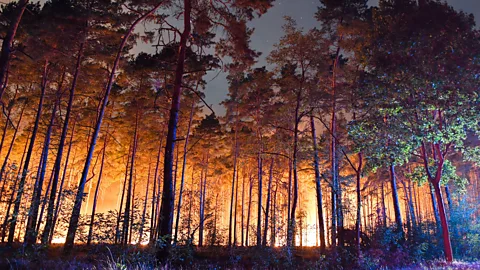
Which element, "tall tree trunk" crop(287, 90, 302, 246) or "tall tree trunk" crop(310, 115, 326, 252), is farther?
"tall tree trunk" crop(310, 115, 326, 252)

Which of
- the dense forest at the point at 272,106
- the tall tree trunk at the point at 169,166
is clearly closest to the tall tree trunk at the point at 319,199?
the dense forest at the point at 272,106

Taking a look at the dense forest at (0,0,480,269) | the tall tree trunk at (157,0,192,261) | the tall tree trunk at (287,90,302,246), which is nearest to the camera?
the tall tree trunk at (157,0,192,261)

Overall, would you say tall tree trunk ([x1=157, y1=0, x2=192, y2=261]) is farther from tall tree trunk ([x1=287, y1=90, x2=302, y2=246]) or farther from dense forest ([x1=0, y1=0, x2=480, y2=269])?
tall tree trunk ([x1=287, y1=90, x2=302, y2=246])

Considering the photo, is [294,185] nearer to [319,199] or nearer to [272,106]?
[319,199]

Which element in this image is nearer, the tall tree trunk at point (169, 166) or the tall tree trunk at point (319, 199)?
the tall tree trunk at point (169, 166)

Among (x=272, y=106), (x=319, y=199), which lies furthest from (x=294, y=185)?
(x=272, y=106)

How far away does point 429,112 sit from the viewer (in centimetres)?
1359

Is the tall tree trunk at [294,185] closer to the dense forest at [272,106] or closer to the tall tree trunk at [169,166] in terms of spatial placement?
the dense forest at [272,106]

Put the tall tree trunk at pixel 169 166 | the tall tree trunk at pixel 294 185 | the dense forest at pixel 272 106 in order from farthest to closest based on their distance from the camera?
the tall tree trunk at pixel 294 185 → the dense forest at pixel 272 106 → the tall tree trunk at pixel 169 166

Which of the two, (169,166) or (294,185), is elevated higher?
(294,185)

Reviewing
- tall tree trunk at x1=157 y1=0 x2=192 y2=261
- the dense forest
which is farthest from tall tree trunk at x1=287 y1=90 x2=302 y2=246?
tall tree trunk at x1=157 y1=0 x2=192 y2=261

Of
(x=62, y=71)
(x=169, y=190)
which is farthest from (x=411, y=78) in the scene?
(x=62, y=71)

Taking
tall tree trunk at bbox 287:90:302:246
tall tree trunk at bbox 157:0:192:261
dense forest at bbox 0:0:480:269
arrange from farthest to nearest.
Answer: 1. tall tree trunk at bbox 287:90:302:246
2. dense forest at bbox 0:0:480:269
3. tall tree trunk at bbox 157:0:192:261

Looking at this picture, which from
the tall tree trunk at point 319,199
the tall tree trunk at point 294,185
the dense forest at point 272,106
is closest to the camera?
the dense forest at point 272,106
